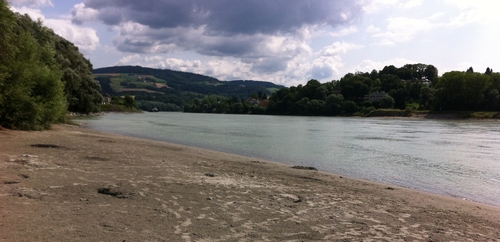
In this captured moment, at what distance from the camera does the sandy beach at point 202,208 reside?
648 centimetres

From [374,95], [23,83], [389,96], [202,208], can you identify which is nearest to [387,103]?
[389,96]

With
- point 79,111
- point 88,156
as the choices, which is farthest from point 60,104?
point 79,111

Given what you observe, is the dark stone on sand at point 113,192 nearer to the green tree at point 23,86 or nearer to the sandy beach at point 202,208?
the sandy beach at point 202,208

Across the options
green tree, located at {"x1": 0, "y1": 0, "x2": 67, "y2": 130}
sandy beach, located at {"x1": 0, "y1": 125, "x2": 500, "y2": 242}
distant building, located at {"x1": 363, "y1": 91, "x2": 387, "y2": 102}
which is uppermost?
distant building, located at {"x1": 363, "y1": 91, "x2": 387, "y2": 102}

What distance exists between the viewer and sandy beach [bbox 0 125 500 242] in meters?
6.48

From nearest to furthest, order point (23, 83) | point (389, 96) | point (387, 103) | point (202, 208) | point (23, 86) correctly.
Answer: point (202, 208) < point (23, 86) < point (23, 83) < point (387, 103) < point (389, 96)

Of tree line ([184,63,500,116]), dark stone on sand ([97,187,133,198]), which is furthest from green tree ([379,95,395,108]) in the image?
dark stone on sand ([97,187,133,198])

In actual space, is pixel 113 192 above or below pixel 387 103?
below

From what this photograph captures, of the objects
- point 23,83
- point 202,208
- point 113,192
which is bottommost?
point 202,208

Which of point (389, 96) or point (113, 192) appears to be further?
point (389, 96)

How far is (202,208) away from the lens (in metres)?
8.27

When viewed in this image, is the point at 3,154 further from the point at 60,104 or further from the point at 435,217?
the point at 60,104

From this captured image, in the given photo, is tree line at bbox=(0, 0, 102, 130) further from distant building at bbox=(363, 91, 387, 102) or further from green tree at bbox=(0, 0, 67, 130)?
distant building at bbox=(363, 91, 387, 102)

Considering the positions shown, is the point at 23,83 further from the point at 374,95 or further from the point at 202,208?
the point at 374,95
